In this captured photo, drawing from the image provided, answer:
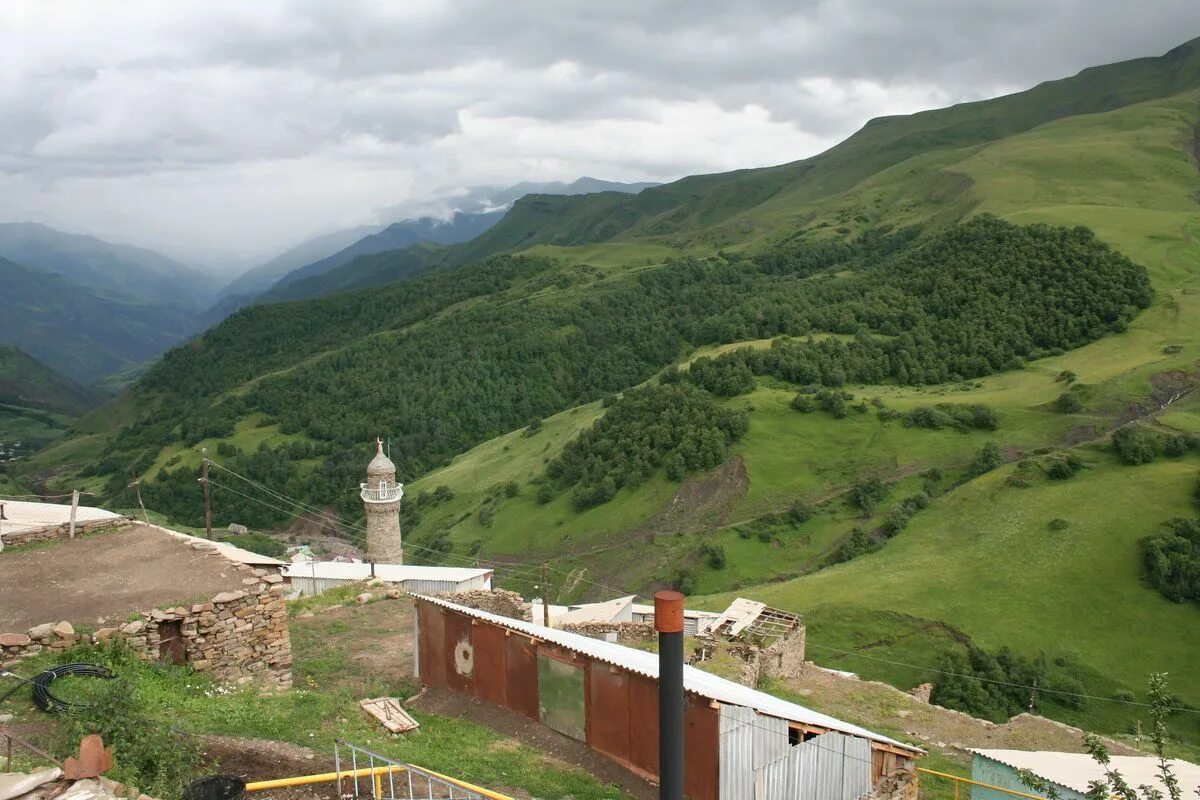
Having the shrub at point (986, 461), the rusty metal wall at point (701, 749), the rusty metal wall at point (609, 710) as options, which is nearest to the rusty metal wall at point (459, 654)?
the rusty metal wall at point (609, 710)

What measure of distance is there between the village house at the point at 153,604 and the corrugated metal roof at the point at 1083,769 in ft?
53.4

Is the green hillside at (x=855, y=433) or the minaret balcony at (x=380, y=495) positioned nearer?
the minaret balcony at (x=380, y=495)

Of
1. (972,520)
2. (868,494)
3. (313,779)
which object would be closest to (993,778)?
(313,779)

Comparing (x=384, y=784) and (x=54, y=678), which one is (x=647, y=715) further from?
(x=54, y=678)

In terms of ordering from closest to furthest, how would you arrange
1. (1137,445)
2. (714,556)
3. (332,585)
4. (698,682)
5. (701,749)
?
(701,749) → (698,682) → (332,585) → (1137,445) → (714,556)

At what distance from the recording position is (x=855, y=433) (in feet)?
271

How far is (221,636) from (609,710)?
8.97 metres

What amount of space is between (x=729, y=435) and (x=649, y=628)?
54.9 meters

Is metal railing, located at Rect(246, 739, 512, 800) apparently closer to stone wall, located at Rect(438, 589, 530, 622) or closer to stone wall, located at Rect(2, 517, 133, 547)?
stone wall, located at Rect(438, 589, 530, 622)

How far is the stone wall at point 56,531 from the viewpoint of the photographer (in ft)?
72.5

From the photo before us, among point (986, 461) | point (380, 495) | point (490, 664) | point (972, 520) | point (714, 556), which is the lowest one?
point (714, 556)

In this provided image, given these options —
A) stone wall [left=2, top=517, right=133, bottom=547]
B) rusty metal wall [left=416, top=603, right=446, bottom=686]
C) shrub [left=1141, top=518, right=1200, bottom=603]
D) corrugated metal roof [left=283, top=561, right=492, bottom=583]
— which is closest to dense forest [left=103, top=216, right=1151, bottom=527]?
shrub [left=1141, top=518, right=1200, bottom=603]

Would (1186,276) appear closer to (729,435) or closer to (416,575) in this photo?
(729,435)

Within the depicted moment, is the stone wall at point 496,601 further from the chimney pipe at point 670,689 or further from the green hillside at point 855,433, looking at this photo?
the green hillside at point 855,433
